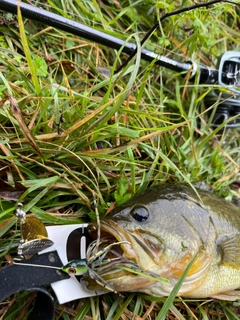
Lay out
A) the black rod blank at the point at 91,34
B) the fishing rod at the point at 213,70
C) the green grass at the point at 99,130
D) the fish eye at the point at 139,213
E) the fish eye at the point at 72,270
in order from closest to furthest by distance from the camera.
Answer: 1. the fish eye at the point at 72,270
2. the fish eye at the point at 139,213
3. the green grass at the point at 99,130
4. the black rod blank at the point at 91,34
5. the fishing rod at the point at 213,70

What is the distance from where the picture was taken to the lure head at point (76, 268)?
1.98 meters

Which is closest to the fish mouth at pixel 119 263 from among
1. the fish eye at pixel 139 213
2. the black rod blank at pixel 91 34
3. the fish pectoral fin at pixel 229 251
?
the fish eye at pixel 139 213

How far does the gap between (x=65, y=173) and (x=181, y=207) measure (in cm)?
79

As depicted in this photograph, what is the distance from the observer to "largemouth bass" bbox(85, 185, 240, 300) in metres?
2.05

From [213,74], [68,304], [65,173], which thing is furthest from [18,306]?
[213,74]

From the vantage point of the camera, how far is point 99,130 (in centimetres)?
236

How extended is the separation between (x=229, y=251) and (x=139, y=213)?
2.40 ft

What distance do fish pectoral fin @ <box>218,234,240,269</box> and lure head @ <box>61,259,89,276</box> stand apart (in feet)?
3.14

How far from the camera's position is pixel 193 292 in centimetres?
233

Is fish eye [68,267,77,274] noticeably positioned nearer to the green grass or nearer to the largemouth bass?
the largemouth bass

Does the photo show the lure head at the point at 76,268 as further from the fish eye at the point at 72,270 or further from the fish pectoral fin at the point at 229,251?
the fish pectoral fin at the point at 229,251

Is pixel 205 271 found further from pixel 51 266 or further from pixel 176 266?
pixel 51 266

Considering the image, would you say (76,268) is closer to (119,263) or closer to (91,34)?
(119,263)

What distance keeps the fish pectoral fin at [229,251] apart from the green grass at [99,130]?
0.40m
